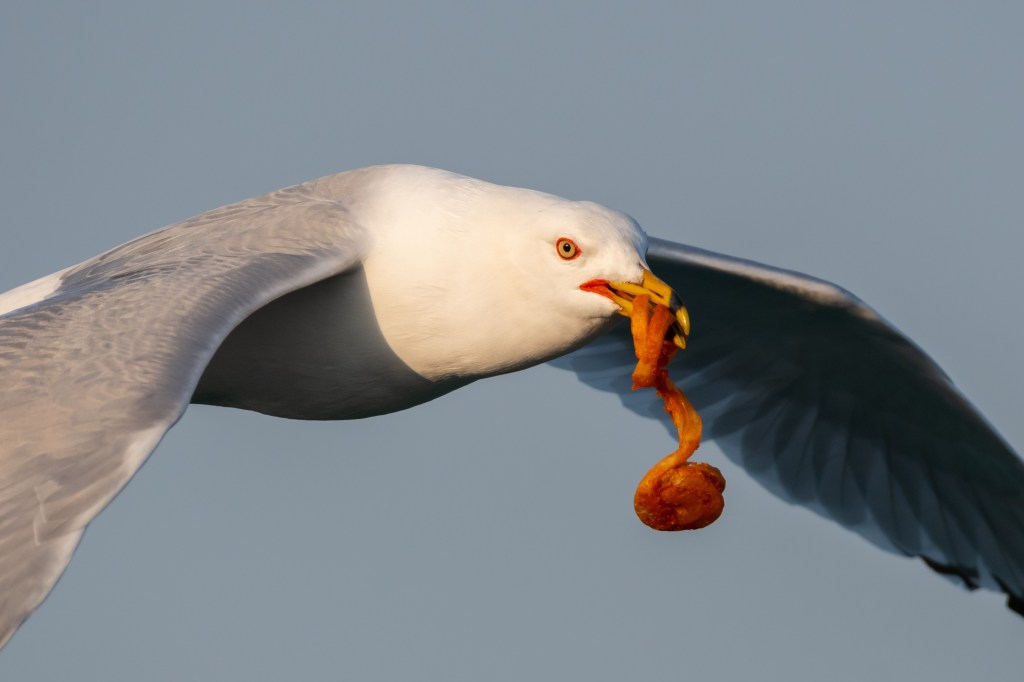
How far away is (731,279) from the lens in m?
12.7

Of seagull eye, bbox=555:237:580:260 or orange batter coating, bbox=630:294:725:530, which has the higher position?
seagull eye, bbox=555:237:580:260

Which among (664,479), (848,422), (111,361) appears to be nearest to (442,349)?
(664,479)

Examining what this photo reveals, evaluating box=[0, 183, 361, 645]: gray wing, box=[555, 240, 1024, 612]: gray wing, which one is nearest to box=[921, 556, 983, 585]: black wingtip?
box=[555, 240, 1024, 612]: gray wing

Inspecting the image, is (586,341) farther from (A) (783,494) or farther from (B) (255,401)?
(A) (783,494)

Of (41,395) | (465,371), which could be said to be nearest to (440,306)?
(465,371)

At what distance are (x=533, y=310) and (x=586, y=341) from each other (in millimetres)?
354

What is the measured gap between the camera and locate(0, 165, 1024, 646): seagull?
8.46 meters

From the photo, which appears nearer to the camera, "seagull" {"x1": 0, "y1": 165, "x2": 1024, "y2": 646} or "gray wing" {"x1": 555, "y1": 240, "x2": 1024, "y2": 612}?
"seagull" {"x1": 0, "y1": 165, "x2": 1024, "y2": 646}

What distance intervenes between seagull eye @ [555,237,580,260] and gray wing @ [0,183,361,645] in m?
1.23

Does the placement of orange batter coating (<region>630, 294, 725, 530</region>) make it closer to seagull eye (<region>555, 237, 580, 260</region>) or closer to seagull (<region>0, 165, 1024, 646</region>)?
seagull (<region>0, 165, 1024, 646</region>)

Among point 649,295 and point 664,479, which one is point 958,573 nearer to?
point 664,479

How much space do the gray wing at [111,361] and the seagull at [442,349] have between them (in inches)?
0.5

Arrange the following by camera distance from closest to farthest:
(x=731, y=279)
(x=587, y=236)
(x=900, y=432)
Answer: (x=587, y=236) → (x=731, y=279) → (x=900, y=432)

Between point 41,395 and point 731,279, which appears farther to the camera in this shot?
point 731,279
